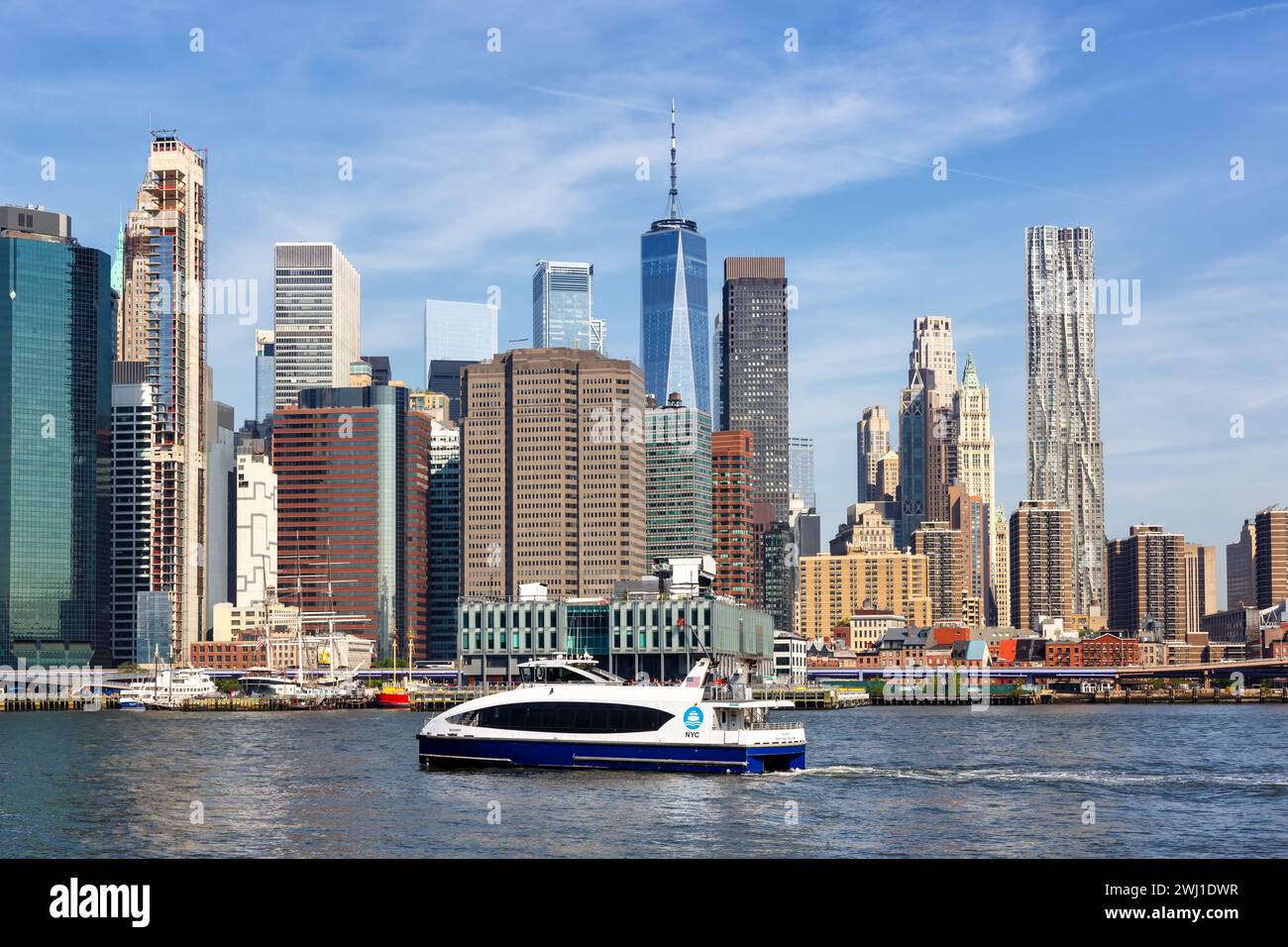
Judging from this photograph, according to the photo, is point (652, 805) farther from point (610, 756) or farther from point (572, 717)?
point (572, 717)

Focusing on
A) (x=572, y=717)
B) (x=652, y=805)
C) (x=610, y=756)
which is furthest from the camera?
(x=572, y=717)

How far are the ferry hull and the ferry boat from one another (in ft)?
0.15

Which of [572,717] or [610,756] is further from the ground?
[572,717]

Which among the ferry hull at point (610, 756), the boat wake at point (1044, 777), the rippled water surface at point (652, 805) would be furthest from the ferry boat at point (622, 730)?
the boat wake at point (1044, 777)

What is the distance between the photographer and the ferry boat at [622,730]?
72.1 meters

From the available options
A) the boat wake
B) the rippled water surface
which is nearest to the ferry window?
the rippled water surface

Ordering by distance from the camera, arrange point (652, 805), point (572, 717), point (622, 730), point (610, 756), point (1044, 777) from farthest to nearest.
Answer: point (1044, 777), point (572, 717), point (622, 730), point (610, 756), point (652, 805)

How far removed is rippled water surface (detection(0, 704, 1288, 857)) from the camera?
50312mm

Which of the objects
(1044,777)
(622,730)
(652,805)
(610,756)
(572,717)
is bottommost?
(1044,777)

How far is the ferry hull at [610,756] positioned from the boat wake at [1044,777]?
1281 millimetres

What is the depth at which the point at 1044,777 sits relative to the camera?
75.6 metres

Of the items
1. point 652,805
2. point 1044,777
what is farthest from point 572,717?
point 1044,777

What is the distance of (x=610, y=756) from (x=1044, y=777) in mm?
20700
